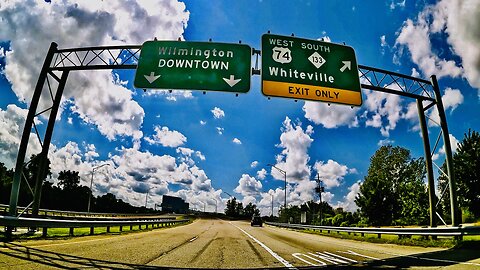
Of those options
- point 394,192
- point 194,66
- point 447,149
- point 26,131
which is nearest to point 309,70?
point 194,66

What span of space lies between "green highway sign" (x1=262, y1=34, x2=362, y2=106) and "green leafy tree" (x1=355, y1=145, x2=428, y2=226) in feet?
92.5

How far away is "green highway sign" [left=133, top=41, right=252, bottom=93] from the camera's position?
1198cm

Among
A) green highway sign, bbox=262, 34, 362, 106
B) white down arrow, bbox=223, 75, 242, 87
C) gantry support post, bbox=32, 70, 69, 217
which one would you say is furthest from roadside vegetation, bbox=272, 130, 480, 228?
gantry support post, bbox=32, 70, 69, 217

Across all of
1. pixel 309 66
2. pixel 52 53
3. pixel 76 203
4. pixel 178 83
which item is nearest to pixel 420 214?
pixel 309 66

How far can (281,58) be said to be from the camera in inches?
490

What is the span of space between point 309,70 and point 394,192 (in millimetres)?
43466

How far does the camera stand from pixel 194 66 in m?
12.2

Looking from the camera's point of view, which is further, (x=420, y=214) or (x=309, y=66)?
(x=420, y=214)

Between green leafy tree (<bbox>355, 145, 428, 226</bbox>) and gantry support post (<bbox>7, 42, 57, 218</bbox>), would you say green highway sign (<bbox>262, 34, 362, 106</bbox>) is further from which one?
green leafy tree (<bbox>355, 145, 428, 226</bbox>)

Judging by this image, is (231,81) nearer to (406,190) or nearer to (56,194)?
(406,190)

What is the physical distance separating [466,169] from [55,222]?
2966 centimetres

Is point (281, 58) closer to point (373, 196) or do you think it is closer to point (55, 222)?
point (55, 222)

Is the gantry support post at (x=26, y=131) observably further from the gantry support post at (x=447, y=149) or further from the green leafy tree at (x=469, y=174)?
the green leafy tree at (x=469, y=174)

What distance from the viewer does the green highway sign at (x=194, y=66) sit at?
12.0 meters
